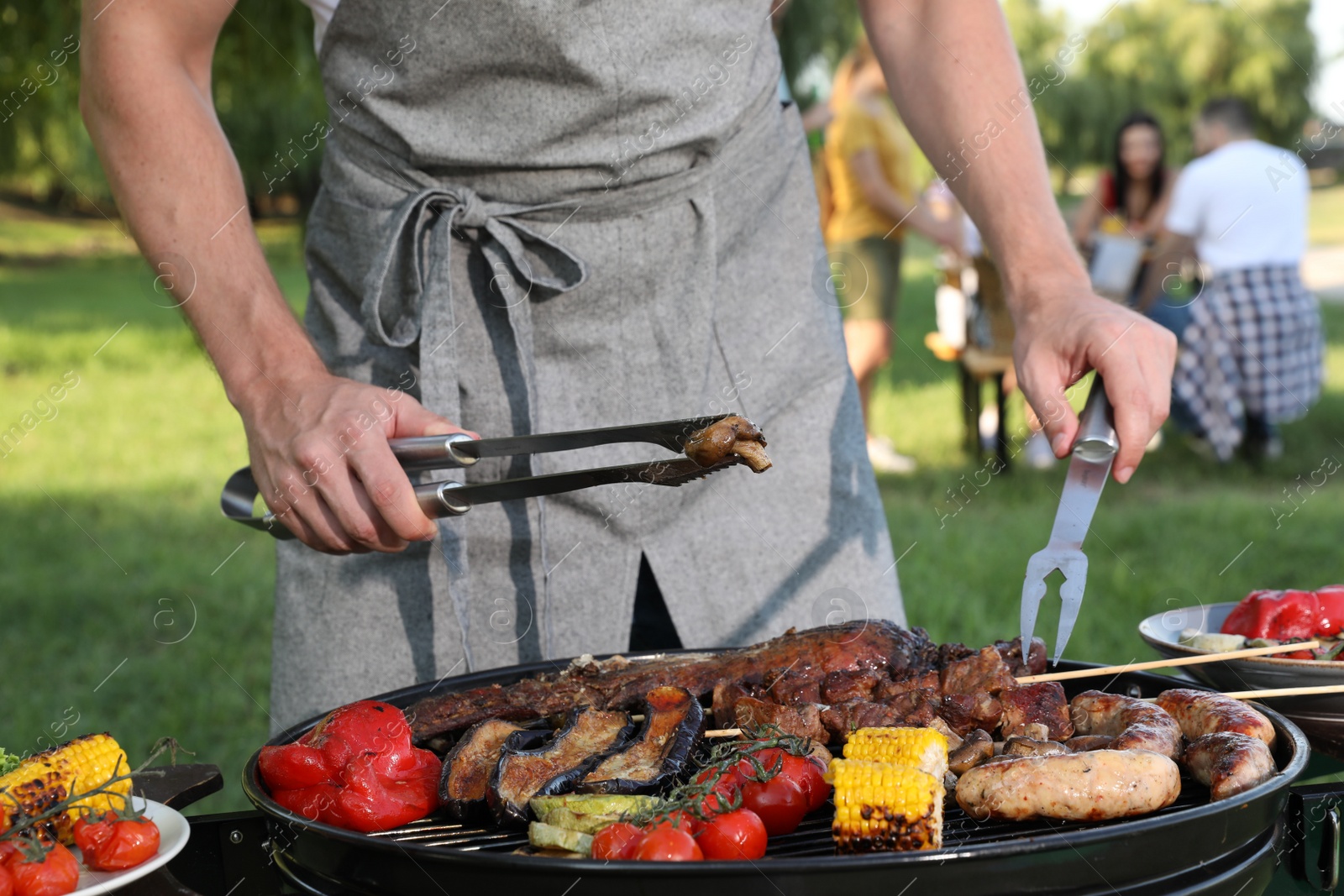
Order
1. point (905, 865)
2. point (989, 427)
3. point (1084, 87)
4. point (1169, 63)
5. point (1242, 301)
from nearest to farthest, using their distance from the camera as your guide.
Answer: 1. point (905, 865)
2. point (1242, 301)
3. point (989, 427)
4. point (1084, 87)
5. point (1169, 63)

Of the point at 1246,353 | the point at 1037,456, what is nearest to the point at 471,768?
the point at 1037,456

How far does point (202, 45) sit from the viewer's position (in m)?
1.95

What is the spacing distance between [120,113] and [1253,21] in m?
30.1

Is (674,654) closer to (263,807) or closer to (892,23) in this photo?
(263,807)

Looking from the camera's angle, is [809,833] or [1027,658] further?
[1027,658]

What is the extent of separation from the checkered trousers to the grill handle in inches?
298

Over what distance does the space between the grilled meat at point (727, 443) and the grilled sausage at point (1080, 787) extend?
0.47 m

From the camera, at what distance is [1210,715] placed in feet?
5.10

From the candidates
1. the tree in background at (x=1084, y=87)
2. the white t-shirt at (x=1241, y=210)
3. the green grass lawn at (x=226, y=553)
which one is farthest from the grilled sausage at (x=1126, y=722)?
the tree in background at (x=1084, y=87)

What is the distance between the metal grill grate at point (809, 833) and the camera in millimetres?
1371

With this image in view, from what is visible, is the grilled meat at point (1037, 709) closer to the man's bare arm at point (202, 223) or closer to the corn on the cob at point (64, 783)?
the man's bare arm at point (202, 223)

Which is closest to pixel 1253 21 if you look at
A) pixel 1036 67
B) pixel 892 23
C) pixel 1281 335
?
pixel 1036 67

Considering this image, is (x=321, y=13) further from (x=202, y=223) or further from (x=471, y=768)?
(x=471, y=768)

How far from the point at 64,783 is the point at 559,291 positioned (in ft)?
3.42
